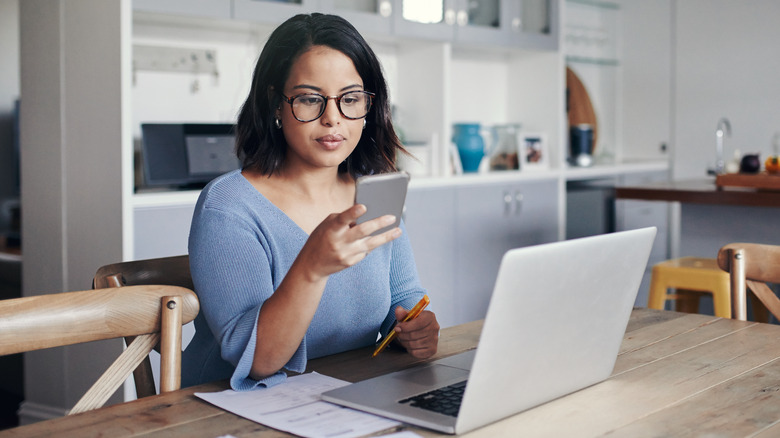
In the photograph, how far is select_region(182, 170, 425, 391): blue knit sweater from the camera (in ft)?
3.85

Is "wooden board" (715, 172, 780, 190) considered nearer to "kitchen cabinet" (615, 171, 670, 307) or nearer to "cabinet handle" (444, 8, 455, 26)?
"kitchen cabinet" (615, 171, 670, 307)

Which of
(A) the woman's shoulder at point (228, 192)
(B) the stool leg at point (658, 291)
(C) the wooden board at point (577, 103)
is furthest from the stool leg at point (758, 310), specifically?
(C) the wooden board at point (577, 103)

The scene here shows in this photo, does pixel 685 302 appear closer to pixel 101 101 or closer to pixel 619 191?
pixel 619 191

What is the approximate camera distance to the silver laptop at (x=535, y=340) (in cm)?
86


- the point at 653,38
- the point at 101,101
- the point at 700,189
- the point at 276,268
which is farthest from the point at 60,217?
the point at 653,38

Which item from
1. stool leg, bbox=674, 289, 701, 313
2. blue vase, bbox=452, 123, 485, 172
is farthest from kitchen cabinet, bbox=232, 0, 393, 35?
stool leg, bbox=674, 289, 701, 313

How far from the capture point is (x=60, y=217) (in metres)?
2.81

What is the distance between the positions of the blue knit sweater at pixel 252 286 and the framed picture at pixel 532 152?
9.12 feet

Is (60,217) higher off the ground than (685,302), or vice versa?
(60,217)

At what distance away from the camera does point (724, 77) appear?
5.04 meters

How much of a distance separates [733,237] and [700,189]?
0.32 m

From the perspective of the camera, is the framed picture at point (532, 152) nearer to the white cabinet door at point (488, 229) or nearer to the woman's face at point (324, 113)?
the white cabinet door at point (488, 229)

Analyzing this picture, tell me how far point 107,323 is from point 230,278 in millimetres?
186

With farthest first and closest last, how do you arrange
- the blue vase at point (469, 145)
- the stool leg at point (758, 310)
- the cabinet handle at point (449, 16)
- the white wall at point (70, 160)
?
the blue vase at point (469, 145) < the cabinet handle at point (449, 16) < the white wall at point (70, 160) < the stool leg at point (758, 310)
